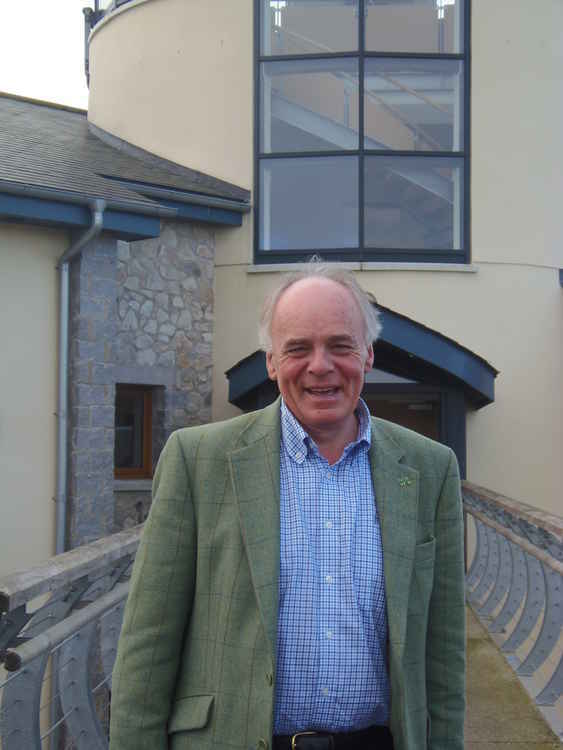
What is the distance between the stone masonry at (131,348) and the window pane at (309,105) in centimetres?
131

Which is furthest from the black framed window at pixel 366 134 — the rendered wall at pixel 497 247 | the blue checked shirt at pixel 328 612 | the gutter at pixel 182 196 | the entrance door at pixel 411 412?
the blue checked shirt at pixel 328 612

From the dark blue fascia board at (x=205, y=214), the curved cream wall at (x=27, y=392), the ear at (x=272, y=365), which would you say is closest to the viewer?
the ear at (x=272, y=365)

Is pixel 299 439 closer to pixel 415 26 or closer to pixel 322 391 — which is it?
pixel 322 391

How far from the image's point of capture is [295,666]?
218 centimetres

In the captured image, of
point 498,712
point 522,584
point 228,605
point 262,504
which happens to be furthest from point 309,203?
point 228,605

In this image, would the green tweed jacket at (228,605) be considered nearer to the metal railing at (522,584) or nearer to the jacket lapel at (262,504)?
the jacket lapel at (262,504)

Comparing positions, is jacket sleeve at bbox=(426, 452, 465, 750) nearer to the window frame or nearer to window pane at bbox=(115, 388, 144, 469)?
the window frame

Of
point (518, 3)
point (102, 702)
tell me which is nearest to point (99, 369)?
point (102, 702)

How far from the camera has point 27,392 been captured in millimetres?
9039

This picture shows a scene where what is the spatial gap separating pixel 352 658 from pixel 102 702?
6745 mm

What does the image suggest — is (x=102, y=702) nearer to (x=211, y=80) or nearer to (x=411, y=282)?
(x=411, y=282)

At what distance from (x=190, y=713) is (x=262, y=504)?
45 centimetres

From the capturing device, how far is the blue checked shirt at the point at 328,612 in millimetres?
2188

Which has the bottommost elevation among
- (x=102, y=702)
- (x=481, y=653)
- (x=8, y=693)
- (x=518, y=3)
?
(x=102, y=702)
